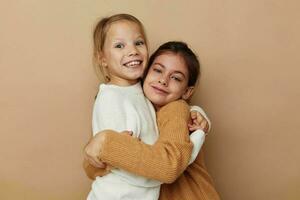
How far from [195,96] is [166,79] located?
1.28ft

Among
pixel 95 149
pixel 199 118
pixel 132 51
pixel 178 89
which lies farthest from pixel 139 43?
pixel 95 149

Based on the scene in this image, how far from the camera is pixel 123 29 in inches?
58.8

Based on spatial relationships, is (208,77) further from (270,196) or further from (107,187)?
(107,187)

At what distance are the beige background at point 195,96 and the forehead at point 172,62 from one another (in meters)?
0.26

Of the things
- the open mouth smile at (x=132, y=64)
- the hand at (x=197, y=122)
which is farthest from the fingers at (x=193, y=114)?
the open mouth smile at (x=132, y=64)

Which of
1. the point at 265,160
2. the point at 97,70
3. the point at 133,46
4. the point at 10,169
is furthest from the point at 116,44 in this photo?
the point at 265,160

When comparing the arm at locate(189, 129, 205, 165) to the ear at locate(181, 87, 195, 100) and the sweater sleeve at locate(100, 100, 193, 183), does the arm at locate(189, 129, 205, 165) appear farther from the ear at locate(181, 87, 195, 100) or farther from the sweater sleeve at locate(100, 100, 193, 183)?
the ear at locate(181, 87, 195, 100)

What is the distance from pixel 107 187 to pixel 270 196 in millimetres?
883

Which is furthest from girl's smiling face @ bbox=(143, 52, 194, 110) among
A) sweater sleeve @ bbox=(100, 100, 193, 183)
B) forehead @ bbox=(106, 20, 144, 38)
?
sweater sleeve @ bbox=(100, 100, 193, 183)

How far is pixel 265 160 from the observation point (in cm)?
194

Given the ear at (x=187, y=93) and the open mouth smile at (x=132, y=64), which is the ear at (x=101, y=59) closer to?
the open mouth smile at (x=132, y=64)

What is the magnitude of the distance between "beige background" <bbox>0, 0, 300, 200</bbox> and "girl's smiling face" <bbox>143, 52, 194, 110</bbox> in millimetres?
280

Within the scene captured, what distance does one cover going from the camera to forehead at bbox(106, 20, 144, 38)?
149cm

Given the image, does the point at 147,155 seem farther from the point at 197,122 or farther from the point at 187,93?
the point at 187,93
